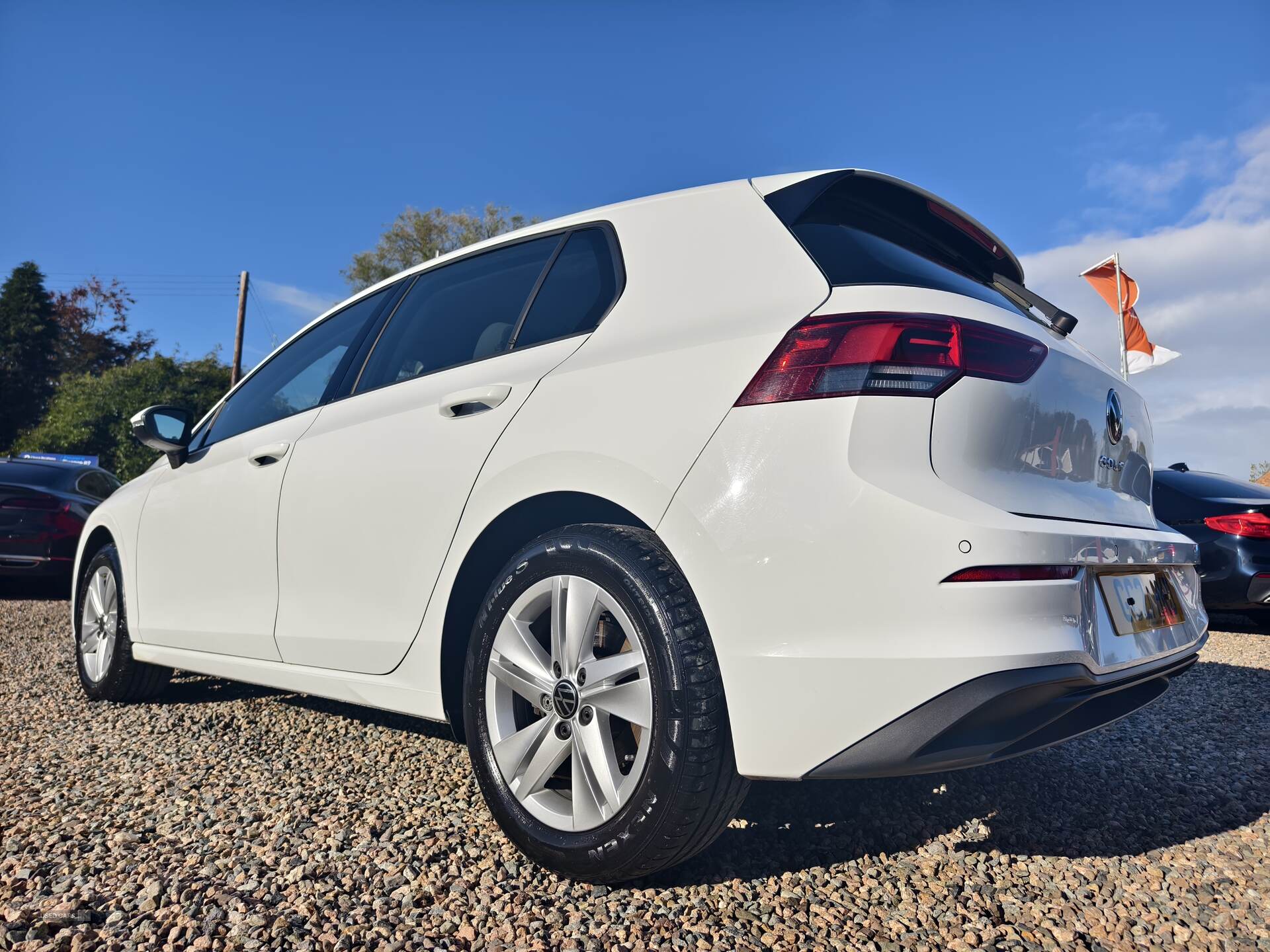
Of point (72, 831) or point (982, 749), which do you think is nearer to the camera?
point (982, 749)

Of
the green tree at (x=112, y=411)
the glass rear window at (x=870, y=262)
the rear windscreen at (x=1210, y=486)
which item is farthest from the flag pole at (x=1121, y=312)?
the green tree at (x=112, y=411)

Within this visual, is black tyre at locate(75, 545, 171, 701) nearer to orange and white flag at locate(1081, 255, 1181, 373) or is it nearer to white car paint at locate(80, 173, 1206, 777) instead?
white car paint at locate(80, 173, 1206, 777)

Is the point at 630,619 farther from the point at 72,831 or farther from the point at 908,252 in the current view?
the point at 72,831

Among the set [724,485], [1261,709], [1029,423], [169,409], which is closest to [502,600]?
[724,485]

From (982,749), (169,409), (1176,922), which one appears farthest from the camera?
(169,409)

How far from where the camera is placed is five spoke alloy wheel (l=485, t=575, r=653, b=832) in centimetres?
184

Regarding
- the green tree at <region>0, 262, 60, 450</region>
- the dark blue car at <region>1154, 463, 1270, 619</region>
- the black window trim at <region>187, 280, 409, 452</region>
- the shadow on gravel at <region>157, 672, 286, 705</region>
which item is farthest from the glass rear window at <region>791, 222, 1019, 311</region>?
the green tree at <region>0, 262, 60, 450</region>

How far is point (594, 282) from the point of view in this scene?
2.31 m

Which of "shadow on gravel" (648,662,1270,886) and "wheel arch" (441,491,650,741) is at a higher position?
"wheel arch" (441,491,650,741)

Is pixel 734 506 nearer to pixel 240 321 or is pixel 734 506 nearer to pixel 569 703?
pixel 569 703

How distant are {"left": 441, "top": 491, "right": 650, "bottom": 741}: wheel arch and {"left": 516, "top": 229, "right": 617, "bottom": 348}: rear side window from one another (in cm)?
47

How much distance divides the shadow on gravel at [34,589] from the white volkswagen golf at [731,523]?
673 cm

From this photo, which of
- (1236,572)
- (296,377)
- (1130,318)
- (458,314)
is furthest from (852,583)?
(1130,318)

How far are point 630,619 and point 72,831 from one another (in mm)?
1748
